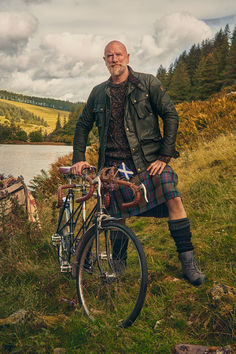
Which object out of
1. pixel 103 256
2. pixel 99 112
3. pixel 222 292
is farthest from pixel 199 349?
pixel 99 112

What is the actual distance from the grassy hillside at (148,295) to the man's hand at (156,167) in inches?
47.2

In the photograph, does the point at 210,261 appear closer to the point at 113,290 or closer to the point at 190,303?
the point at 190,303

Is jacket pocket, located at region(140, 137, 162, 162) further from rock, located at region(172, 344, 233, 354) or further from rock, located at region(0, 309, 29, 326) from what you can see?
rock, located at region(0, 309, 29, 326)

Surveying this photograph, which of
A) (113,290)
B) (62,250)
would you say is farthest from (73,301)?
(62,250)

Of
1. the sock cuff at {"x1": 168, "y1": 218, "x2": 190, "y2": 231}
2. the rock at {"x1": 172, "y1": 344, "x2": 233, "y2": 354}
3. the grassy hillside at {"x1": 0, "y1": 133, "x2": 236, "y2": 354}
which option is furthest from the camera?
the sock cuff at {"x1": 168, "y1": 218, "x2": 190, "y2": 231}

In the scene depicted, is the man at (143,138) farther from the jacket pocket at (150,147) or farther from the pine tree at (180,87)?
the pine tree at (180,87)

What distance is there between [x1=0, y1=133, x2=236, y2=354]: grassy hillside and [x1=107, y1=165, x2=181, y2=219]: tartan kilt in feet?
2.55

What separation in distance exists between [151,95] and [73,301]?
7.83 feet

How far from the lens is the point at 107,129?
Answer: 11.9ft

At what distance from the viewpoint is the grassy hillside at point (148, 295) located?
2.57 metres

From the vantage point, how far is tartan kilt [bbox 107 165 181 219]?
326 centimetres

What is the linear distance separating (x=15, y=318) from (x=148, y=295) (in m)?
1.33

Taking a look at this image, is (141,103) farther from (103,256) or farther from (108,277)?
(108,277)

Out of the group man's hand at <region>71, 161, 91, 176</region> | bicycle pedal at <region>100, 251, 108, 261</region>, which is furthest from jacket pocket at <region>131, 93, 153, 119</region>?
bicycle pedal at <region>100, 251, 108, 261</region>
